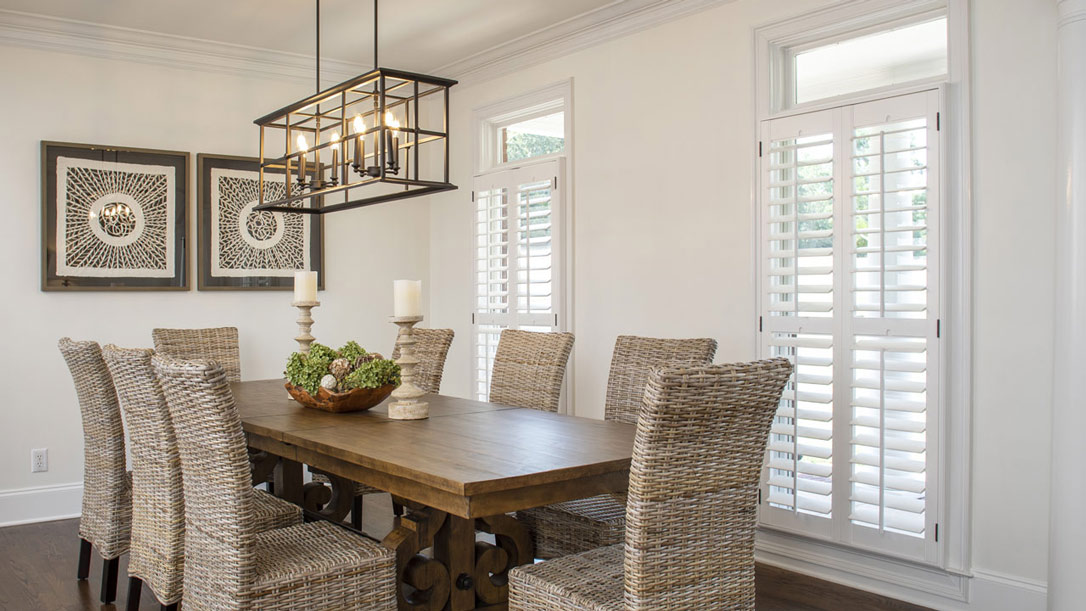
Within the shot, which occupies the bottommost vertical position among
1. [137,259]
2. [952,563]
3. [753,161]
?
[952,563]

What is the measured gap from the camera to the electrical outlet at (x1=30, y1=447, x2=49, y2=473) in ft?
14.8

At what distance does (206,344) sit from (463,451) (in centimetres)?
267

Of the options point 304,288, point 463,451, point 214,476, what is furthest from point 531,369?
point 214,476

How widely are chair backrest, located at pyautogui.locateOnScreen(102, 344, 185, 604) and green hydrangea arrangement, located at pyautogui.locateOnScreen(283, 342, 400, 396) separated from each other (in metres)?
0.60

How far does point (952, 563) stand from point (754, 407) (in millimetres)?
1603

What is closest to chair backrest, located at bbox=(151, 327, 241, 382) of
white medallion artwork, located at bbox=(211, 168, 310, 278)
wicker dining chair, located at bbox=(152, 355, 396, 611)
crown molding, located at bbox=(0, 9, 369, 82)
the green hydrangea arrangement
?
white medallion artwork, located at bbox=(211, 168, 310, 278)

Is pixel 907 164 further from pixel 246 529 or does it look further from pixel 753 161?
pixel 246 529

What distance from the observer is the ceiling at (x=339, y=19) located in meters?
4.25

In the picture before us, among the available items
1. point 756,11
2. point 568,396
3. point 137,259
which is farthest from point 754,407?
point 137,259

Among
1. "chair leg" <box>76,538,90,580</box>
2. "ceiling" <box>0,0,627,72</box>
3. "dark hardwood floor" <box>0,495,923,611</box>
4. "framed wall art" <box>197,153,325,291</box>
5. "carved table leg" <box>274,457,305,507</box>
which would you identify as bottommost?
"dark hardwood floor" <box>0,495,923,611</box>

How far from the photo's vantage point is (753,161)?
146 inches

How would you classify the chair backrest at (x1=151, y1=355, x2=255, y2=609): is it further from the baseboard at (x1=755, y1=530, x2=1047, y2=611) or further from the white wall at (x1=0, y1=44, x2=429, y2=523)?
the white wall at (x1=0, y1=44, x2=429, y2=523)

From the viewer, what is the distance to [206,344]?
4.46 meters

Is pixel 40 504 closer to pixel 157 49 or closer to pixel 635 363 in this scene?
pixel 157 49
